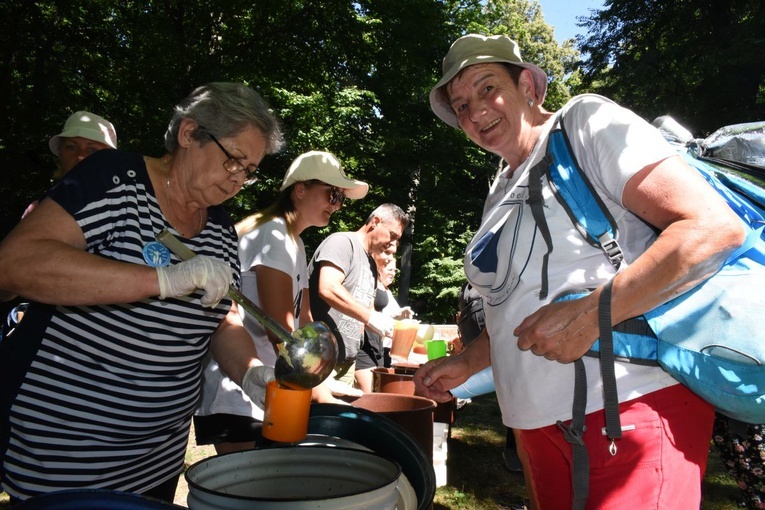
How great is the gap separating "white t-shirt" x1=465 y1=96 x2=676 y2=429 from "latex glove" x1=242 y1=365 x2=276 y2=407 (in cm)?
79

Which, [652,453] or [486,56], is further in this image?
[486,56]

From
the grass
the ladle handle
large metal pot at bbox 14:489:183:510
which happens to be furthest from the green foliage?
large metal pot at bbox 14:489:183:510

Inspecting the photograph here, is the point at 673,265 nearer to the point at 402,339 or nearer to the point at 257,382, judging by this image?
the point at 257,382

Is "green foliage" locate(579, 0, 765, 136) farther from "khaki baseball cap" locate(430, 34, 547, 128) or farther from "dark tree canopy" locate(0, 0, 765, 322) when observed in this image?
"khaki baseball cap" locate(430, 34, 547, 128)

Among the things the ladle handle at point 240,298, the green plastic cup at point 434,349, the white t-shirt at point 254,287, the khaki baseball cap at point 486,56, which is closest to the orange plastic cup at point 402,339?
the green plastic cup at point 434,349

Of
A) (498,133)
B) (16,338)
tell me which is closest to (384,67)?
(498,133)

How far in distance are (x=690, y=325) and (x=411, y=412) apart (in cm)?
99

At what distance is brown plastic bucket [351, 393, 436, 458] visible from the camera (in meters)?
1.99

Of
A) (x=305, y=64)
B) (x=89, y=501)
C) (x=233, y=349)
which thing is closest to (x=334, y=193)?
(x=233, y=349)

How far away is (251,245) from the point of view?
8.95 ft

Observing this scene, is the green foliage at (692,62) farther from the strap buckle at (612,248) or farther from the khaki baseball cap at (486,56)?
the strap buckle at (612,248)

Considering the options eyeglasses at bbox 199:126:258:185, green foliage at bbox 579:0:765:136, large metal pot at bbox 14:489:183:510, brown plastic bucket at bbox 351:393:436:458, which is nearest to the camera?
large metal pot at bbox 14:489:183:510

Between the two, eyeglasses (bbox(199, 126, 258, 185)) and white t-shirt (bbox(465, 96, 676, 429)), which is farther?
eyeglasses (bbox(199, 126, 258, 185))

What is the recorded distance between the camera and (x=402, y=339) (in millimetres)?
4172
